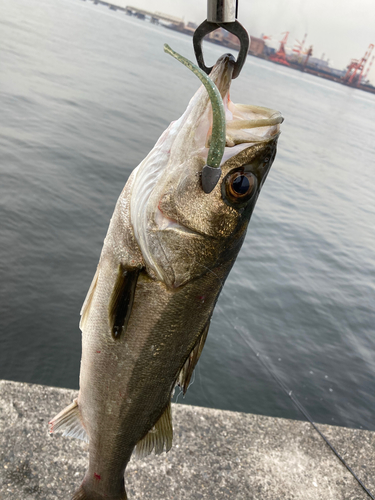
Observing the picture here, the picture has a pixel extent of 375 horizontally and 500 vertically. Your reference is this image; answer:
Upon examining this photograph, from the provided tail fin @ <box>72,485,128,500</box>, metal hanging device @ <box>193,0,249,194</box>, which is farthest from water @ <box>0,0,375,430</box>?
metal hanging device @ <box>193,0,249,194</box>

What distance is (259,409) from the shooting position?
5.95 metres

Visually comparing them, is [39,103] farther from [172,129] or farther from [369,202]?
[172,129]

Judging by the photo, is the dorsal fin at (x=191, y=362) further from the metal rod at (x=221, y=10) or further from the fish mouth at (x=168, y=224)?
the metal rod at (x=221, y=10)

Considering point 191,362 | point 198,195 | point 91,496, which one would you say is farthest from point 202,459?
point 198,195

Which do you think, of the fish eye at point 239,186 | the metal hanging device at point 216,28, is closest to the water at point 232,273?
the fish eye at point 239,186

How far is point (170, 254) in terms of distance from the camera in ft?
5.92

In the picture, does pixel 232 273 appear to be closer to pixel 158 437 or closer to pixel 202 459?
pixel 202 459

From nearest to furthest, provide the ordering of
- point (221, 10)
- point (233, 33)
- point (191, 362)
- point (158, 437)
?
point (221, 10)
point (233, 33)
point (191, 362)
point (158, 437)

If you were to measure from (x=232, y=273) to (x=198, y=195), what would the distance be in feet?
24.6

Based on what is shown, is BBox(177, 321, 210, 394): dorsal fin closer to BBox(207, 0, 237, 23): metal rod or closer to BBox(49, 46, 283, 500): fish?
BBox(49, 46, 283, 500): fish

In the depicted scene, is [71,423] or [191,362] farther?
[71,423]

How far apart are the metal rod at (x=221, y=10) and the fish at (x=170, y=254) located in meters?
0.23

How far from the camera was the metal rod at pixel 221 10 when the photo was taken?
138 centimetres

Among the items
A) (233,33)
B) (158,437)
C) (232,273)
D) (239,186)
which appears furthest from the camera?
(232,273)
